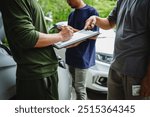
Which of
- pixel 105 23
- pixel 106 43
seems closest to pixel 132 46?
pixel 105 23

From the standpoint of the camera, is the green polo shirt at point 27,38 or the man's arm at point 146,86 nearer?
the green polo shirt at point 27,38

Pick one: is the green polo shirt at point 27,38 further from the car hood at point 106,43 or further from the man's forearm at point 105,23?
the car hood at point 106,43

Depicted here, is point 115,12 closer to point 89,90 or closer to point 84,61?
point 84,61

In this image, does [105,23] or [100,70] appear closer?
[105,23]

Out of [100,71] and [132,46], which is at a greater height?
[132,46]

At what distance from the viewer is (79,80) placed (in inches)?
101

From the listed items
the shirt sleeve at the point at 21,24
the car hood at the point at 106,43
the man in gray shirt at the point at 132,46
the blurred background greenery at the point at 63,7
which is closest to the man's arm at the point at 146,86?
the man in gray shirt at the point at 132,46

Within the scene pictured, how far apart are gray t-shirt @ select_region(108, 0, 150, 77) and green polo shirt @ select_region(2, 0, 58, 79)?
1.41 ft

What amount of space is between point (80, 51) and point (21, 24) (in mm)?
1091

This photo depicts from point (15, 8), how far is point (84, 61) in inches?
45.5

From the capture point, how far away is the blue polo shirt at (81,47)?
2.40 m

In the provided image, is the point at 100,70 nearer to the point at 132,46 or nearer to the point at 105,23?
the point at 105,23

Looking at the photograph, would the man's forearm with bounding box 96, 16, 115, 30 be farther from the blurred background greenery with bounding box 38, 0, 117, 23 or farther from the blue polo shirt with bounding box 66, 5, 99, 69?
the blurred background greenery with bounding box 38, 0, 117, 23

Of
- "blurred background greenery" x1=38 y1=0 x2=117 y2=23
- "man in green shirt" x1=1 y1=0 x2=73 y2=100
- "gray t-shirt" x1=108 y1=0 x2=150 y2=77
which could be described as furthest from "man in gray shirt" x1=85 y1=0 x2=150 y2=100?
"blurred background greenery" x1=38 y1=0 x2=117 y2=23
